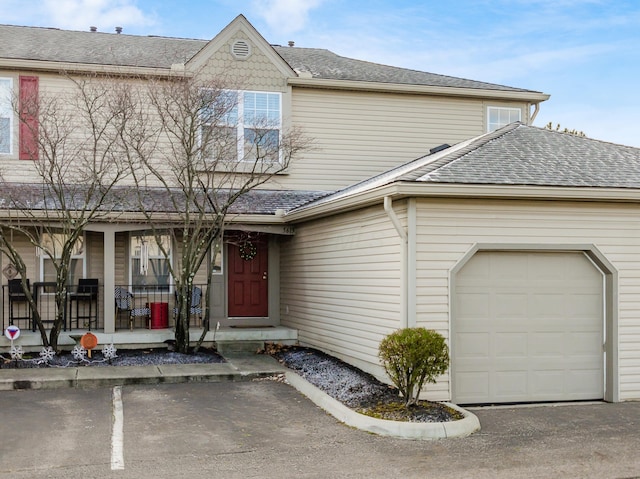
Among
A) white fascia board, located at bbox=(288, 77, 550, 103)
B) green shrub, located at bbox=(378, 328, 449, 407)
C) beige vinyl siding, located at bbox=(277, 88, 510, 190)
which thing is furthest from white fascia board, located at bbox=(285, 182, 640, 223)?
white fascia board, located at bbox=(288, 77, 550, 103)

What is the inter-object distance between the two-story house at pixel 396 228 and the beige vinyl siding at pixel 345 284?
0.04 m

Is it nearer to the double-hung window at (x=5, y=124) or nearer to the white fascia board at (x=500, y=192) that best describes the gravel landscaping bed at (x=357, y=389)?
the white fascia board at (x=500, y=192)

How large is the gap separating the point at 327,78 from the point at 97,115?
16.8ft

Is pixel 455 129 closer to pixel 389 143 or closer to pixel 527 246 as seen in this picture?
pixel 389 143

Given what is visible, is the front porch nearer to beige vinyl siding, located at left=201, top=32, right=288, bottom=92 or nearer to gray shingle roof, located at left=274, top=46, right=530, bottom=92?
beige vinyl siding, located at left=201, top=32, right=288, bottom=92

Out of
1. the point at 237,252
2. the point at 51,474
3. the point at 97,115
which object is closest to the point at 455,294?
the point at 51,474

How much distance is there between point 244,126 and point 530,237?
290 inches

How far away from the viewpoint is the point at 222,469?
688 cm

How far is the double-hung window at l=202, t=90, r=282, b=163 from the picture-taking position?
13.6m

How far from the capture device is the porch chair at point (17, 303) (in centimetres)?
1423

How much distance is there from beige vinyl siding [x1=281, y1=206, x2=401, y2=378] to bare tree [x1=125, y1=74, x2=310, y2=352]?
1.69 metres

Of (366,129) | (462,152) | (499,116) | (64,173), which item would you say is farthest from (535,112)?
(64,173)

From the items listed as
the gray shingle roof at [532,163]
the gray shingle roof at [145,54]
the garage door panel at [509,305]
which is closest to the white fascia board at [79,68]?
the gray shingle roof at [145,54]

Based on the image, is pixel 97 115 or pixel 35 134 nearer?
pixel 35 134
